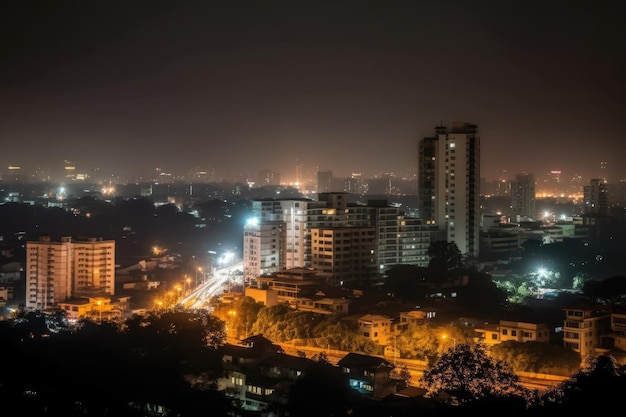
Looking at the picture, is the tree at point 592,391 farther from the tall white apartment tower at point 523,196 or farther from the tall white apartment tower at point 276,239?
the tall white apartment tower at point 523,196

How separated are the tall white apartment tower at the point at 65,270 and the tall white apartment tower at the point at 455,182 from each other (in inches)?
194

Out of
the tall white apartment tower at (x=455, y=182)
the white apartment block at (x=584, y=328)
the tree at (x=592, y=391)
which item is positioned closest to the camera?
the tree at (x=592, y=391)

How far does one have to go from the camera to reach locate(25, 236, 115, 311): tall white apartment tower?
12320 mm

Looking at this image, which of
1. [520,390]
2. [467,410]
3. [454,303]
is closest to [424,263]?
[454,303]

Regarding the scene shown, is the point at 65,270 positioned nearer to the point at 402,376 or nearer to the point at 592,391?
the point at 402,376

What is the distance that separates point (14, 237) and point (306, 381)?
13638 millimetres

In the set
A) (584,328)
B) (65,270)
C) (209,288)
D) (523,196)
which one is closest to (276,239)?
(209,288)

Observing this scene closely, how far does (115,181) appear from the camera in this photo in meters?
46.7

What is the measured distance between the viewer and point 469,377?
6676mm

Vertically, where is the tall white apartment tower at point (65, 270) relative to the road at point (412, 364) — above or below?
above

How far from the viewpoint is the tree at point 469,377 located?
21.5 ft

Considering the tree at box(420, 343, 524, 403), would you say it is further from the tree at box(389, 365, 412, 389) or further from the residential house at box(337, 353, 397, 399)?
the residential house at box(337, 353, 397, 399)

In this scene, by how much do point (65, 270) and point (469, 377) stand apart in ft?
23.8

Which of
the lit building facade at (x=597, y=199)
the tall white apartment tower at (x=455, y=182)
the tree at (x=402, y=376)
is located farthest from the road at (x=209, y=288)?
the lit building facade at (x=597, y=199)
